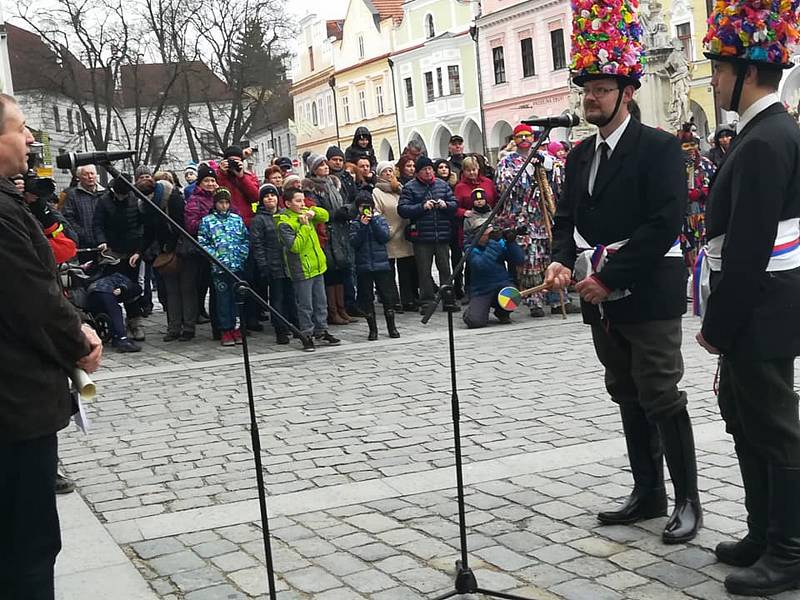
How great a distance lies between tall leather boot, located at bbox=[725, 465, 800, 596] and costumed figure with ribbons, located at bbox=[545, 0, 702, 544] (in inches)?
22.4

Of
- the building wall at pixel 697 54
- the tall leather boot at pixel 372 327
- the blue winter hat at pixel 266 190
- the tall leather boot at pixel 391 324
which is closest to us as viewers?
the tall leather boot at pixel 372 327

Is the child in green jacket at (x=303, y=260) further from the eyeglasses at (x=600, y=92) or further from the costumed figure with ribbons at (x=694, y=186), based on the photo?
the eyeglasses at (x=600, y=92)

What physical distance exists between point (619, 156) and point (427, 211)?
27.3 ft

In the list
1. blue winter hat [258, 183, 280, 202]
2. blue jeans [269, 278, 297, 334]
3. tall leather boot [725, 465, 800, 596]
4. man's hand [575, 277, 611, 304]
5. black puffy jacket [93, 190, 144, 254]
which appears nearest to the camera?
tall leather boot [725, 465, 800, 596]

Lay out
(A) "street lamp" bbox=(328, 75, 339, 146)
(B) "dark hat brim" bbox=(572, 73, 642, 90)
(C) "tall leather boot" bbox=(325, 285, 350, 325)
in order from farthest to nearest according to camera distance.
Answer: (A) "street lamp" bbox=(328, 75, 339, 146)
(C) "tall leather boot" bbox=(325, 285, 350, 325)
(B) "dark hat brim" bbox=(572, 73, 642, 90)

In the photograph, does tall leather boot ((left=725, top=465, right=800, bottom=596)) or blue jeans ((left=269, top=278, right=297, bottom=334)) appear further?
blue jeans ((left=269, top=278, right=297, bottom=334))

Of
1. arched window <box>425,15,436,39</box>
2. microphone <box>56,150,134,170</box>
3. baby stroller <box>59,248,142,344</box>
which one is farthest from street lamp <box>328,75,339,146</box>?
microphone <box>56,150,134,170</box>

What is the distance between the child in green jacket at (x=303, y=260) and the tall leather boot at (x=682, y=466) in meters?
6.77

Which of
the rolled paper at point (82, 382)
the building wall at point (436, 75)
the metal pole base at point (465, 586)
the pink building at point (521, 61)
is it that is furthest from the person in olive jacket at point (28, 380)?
the building wall at point (436, 75)

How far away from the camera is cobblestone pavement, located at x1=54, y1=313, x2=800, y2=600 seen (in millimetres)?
4664

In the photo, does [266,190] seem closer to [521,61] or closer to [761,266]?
[761,266]

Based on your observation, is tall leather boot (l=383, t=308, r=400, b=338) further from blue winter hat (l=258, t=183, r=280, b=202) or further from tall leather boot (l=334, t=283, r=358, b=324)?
blue winter hat (l=258, t=183, r=280, b=202)

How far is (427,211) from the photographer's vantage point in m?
13.1

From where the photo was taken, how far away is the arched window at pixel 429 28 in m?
Answer: 58.6
